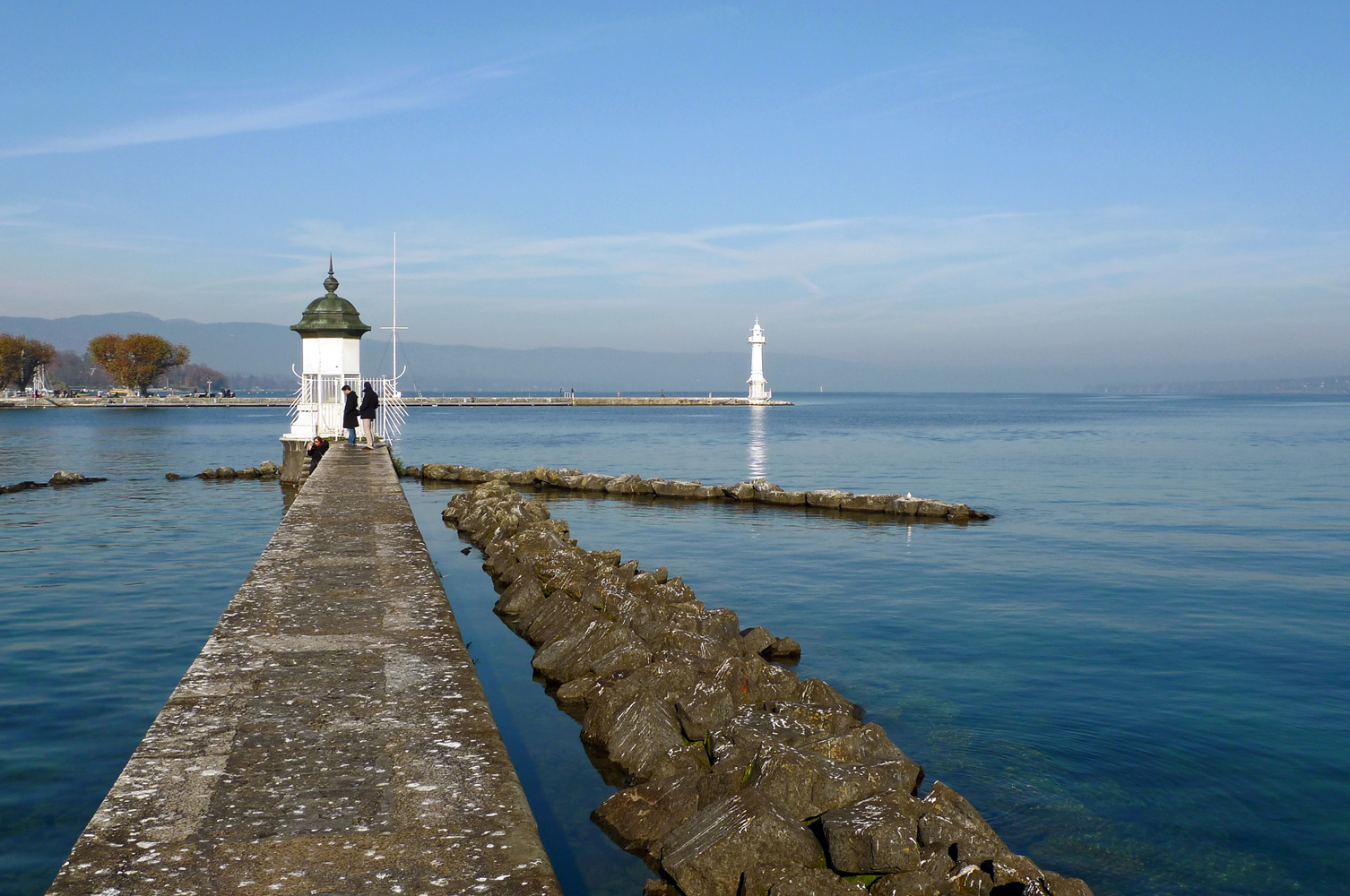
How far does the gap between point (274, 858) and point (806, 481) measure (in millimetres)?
28184

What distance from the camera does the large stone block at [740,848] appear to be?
4.81 meters

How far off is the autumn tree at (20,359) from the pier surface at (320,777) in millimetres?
Result: 114104

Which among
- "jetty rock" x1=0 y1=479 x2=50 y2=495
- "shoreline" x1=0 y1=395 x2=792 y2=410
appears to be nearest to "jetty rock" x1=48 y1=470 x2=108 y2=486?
"jetty rock" x1=0 y1=479 x2=50 y2=495

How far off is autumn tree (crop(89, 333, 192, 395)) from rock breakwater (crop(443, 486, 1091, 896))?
4263 inches

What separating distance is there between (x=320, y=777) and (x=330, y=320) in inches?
815

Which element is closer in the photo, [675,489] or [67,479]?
[675,489]

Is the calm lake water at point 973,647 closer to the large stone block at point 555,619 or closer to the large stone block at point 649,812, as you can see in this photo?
the large stone block at point 649,812

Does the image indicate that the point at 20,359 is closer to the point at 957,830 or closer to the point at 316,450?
the point at 316,450

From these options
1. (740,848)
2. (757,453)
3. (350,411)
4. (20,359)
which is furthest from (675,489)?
(20,359)

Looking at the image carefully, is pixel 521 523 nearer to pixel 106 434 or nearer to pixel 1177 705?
pixel 1177 705

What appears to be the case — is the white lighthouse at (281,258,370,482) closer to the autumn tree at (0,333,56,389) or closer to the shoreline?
the shoreline

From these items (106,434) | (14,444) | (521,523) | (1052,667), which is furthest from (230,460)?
(1052,667)

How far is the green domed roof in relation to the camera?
2314 centimetres

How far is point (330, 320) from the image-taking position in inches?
917
